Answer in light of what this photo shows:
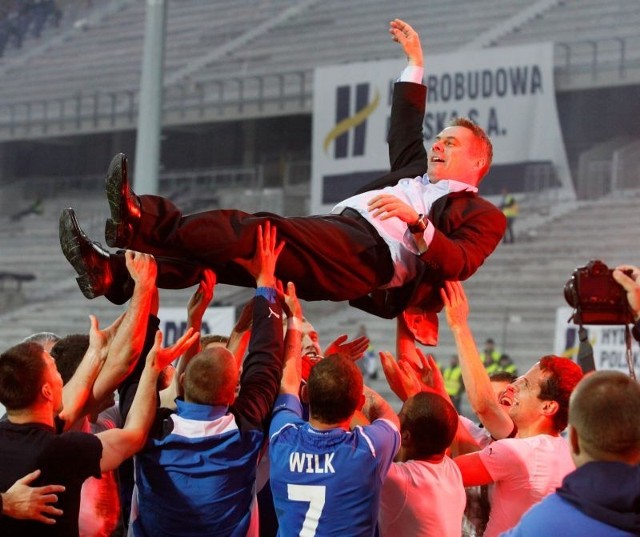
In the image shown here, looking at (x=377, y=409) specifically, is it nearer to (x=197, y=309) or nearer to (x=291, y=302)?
(x=291, y=302)

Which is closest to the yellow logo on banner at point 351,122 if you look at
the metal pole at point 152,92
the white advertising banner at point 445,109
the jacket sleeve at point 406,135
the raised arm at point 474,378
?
the white advertising banner at point 445,109

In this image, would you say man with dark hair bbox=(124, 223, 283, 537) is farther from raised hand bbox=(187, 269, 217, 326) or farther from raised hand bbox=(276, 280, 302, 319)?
raised hand bbox=(187, 269, 217, 326)

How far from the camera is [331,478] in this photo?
10.1 feet

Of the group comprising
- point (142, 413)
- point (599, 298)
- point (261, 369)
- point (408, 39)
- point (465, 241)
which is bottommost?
point (142, 413)

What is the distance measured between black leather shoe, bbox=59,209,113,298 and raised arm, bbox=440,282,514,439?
115 centimetres

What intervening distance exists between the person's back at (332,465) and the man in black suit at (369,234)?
22.1 inches

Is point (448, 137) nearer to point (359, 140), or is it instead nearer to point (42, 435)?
point (42, 435)

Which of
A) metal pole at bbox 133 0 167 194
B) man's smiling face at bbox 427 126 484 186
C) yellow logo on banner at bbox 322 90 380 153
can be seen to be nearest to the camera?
man's smiling face at bbox 427 126 484 186

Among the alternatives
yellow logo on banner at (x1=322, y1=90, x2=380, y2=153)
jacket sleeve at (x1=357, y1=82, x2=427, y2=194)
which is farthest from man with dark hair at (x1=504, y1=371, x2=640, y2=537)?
yellow logo on banner at (x1=322, y1=90, x2=380, y2=153)

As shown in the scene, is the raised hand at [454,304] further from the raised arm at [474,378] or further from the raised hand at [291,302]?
the raised hand at [291,302]

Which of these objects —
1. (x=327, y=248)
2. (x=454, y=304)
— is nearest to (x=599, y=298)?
(x=454, y=304)

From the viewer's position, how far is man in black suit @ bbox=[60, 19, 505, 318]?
340 cm

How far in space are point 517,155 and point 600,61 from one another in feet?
7.13

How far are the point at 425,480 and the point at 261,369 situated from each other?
59cm
